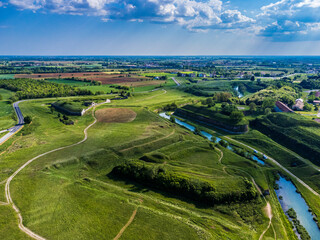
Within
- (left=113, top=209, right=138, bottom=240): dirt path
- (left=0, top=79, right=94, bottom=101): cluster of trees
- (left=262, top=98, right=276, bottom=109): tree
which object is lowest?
(left=113, top=209, right=138, bottom=240): dirt path

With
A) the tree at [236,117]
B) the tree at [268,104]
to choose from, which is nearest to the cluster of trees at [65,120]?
the tree at [236,117]

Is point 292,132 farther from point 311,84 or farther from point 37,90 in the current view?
point 37,90

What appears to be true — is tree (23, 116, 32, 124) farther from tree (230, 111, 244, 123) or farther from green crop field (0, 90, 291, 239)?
tree (230, 111, 244, 123)

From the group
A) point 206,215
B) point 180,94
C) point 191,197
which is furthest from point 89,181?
point 180,94

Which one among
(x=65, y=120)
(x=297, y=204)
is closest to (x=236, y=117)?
(x=297, y=204)

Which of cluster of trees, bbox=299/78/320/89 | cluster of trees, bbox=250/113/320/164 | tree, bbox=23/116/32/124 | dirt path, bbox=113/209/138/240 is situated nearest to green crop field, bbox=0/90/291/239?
dirt path, bbox=113/209/138/240

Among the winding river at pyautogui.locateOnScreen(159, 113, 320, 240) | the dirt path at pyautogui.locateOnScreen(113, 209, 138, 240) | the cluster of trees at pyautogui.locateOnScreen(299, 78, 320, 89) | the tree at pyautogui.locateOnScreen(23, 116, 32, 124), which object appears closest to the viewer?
the dirt path at pyautogui.locateOnScreen(113, 209, 138, 240)

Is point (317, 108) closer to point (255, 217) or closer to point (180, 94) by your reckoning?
point (180, 94)

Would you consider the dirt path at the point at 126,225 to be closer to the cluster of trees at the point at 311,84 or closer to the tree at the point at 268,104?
the tree at the point at 268,104
